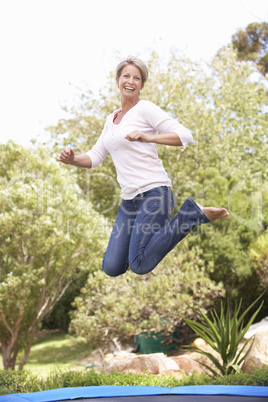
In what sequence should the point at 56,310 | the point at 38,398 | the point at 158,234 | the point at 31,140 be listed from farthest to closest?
the point at 56,310, the point at 31,140, the point at 38,398, the point at 158,234

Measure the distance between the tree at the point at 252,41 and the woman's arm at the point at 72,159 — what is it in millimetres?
16908

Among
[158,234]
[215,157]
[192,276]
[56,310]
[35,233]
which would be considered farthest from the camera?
[56,310]

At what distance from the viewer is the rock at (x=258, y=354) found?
5120 millimetres

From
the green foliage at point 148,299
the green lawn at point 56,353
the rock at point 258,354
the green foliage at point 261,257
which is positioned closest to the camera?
the rock at point 258,354

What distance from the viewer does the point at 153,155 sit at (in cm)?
270

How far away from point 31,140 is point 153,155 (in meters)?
7.16

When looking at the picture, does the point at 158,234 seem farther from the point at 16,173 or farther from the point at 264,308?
the point at 264,308

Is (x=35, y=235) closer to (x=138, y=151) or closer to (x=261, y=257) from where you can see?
(x=261, y=257)

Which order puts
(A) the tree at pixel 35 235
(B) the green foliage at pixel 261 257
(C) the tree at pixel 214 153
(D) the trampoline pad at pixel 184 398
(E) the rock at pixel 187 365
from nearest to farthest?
(D) the trampoline pad at pixel 184 398
(E) the rock at pixel 187 365
(A) the tree at pixel 35 235
(B) the green foliage at pixel 261 257
(C) the tree at pixel 214 153

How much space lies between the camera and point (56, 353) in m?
12.0

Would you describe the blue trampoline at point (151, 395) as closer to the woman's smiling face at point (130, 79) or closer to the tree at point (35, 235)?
the woman's smiling face at point (130, 79)

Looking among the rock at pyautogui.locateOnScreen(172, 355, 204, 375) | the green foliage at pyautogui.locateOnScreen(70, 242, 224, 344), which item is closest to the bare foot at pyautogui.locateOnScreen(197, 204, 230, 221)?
the rock at pyautogui.locateOnScreen(172, 355, 204, 375)

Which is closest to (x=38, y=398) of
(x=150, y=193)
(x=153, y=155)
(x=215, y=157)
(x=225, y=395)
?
(x=225, y=395)

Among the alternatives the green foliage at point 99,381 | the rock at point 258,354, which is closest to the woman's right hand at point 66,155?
the green foliage at point 99,381
